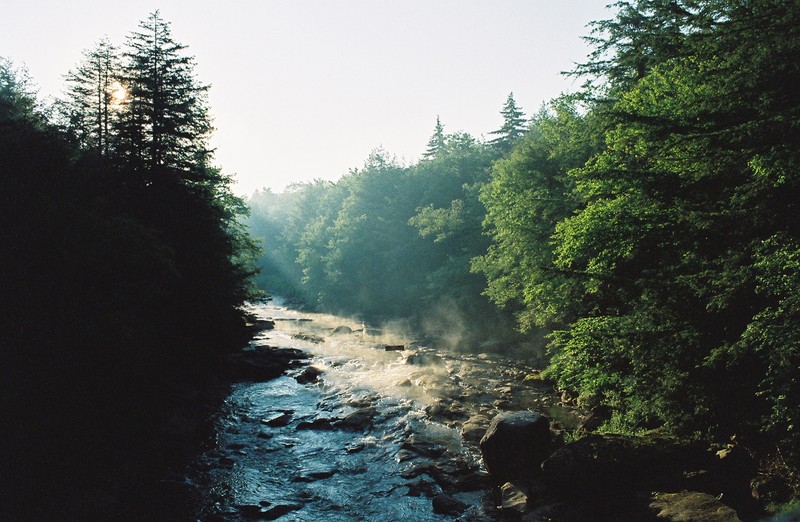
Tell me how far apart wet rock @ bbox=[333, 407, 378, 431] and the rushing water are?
0.12ft

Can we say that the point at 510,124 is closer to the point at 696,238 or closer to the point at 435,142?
the point at 435,142

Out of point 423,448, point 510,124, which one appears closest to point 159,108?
point 423,448

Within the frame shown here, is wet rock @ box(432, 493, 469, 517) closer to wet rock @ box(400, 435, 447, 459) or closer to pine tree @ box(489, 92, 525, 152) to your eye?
wet rock @ box(400, 435, 447, 459)

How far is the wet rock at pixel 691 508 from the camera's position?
725cm

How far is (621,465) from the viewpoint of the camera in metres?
9.33

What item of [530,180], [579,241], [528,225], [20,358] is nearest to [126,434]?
[20,358]

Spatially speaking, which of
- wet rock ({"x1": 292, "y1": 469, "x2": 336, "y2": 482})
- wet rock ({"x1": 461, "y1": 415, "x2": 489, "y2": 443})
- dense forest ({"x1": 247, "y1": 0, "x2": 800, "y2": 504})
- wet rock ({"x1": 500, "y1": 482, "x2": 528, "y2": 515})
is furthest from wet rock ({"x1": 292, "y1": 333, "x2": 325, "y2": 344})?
wet rock ({"x1": 500, "y1": 482, "x2": 528, "y2": 515})

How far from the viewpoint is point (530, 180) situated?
23.6 m

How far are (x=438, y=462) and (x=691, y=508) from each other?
603cm

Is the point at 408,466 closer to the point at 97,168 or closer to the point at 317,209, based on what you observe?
the point at 97,168

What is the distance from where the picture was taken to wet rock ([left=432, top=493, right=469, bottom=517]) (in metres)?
9.59

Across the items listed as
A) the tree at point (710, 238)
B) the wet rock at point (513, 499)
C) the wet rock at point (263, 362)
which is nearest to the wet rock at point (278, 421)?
the wet rock at point (263, 362)

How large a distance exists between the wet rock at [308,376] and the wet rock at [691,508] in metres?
15.1

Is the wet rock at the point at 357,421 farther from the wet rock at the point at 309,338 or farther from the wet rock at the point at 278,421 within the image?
the wet rock at the point at 309,338
